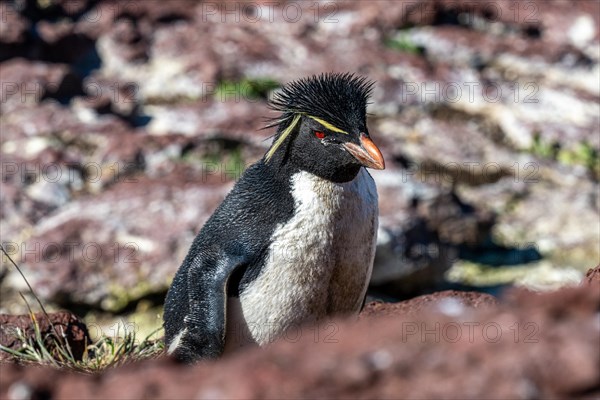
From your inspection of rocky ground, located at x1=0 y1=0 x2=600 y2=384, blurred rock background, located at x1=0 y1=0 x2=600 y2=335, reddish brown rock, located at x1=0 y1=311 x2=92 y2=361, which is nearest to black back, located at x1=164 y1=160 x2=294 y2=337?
reddish brown rock, located at x1=0 y1=311 x2=92 y2=361

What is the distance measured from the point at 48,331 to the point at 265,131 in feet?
15.4

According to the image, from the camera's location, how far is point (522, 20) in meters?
11.1

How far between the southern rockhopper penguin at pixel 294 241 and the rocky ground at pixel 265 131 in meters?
2.91

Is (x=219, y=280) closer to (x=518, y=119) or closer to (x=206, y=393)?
(x=206, y=393)

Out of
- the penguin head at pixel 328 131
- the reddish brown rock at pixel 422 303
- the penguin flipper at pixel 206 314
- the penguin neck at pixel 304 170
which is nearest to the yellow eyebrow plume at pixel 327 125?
the penguin head at pixel 328 131

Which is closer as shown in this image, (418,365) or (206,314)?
(418,365)

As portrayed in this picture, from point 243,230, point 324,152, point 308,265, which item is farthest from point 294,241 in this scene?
point 324,152

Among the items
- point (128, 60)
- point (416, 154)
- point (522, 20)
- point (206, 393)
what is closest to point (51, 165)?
point (128, 60)

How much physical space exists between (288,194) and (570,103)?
6886mm

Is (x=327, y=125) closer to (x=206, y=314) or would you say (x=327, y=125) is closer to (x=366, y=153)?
(x=366, y=153)

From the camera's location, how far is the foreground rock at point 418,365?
1.50 m

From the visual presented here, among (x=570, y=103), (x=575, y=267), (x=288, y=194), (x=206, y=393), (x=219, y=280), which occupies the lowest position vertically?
(x=575, y=267)

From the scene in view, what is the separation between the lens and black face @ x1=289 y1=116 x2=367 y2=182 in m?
3.55

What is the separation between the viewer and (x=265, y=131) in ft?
28.1
